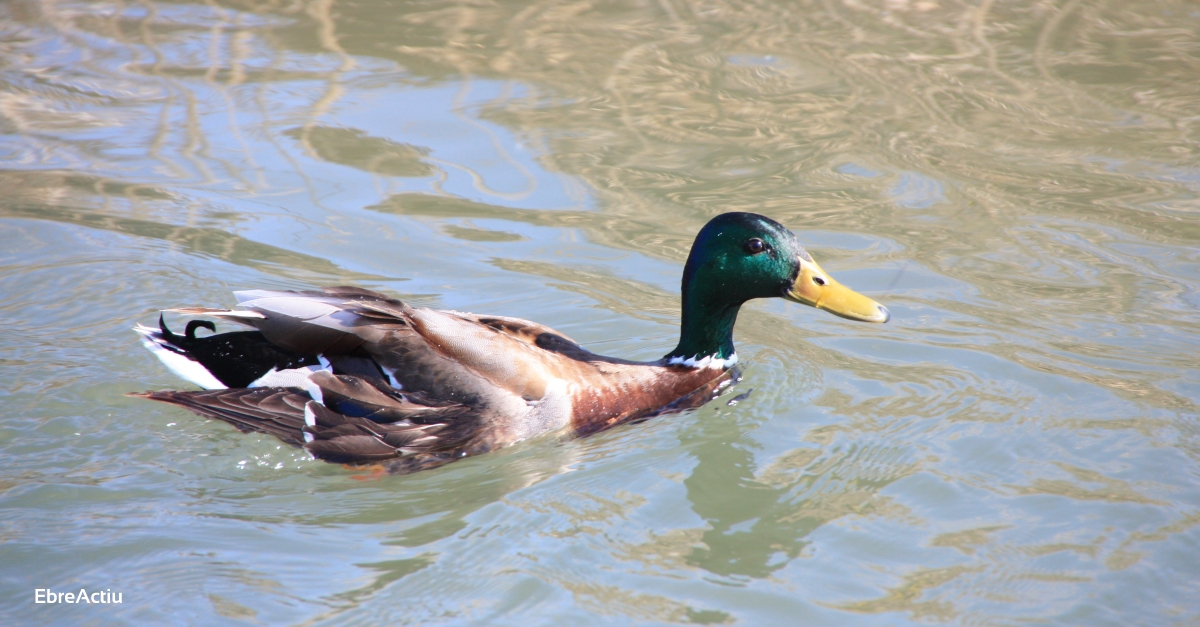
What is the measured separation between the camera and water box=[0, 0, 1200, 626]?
11.9 feet

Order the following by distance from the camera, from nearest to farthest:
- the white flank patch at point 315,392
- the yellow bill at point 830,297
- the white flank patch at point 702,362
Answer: the white flank patch at point 315,392 → the yellow bill at point 830,297 → the white flank patch at point 702,362

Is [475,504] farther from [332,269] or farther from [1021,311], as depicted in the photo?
[1021,311]

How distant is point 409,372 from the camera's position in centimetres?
447

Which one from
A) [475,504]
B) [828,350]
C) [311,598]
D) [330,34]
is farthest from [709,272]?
[330,34]

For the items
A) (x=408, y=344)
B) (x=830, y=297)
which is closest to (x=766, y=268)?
(x=830, y=297)

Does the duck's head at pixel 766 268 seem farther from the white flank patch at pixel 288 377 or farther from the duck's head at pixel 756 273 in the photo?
the white flank patch at pixel 288 377

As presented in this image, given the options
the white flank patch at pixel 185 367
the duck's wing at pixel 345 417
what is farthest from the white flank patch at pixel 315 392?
the white flank patch at pixel 185 367

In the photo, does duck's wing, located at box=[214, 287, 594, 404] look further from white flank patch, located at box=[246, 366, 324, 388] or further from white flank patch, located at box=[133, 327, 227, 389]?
white flank patch, located at box=[133, 327, 227, 389]

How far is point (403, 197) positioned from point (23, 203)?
2.33 m

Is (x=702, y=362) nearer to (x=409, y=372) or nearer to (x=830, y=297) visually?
(x=830, y=297)

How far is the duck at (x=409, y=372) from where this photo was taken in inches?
173

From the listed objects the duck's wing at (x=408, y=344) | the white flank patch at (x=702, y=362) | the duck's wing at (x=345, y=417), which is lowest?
the duck's wing at (x=345, y=417)

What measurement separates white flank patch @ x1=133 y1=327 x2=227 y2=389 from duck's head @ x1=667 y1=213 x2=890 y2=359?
7.22ft

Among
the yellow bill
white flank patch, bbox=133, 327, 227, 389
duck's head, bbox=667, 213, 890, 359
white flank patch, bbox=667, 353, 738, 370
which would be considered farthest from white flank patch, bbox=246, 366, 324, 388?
the yellow bill
